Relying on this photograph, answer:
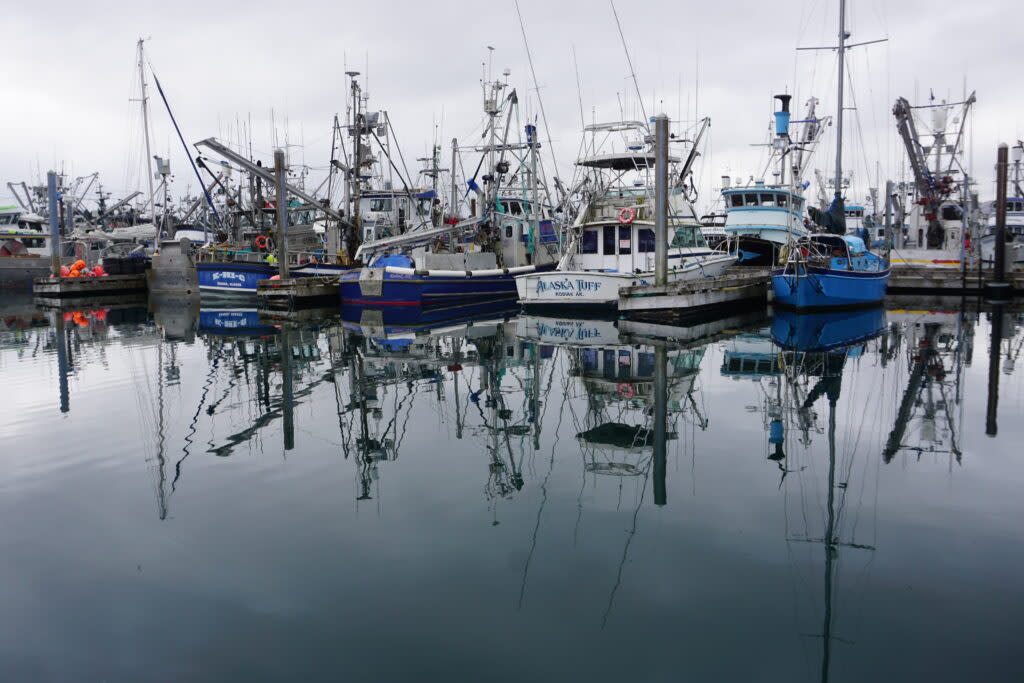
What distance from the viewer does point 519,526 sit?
5.37m

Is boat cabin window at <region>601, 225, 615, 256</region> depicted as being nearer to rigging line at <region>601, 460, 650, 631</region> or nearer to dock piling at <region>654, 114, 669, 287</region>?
dock piling at <region>654, 114, 669, 287</region>

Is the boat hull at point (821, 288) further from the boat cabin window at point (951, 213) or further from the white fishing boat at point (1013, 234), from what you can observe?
the white fishing boat at point (1013, 234)

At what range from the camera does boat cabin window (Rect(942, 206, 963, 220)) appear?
A: 31.6 m

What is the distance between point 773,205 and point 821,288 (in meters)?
7.51

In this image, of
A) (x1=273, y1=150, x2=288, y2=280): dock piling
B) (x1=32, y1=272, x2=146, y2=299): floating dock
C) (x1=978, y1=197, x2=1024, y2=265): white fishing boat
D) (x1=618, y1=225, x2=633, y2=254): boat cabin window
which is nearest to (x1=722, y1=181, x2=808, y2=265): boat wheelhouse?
(x1=618, y1=225, x2=633, y2=254): boat cabin window

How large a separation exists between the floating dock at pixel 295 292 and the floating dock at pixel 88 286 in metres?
11.6

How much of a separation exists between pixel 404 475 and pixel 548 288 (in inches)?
547

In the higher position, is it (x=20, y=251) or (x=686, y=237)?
(x=20, y=251)

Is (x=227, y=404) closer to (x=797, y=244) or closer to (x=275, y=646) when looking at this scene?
(x=275, y=646)

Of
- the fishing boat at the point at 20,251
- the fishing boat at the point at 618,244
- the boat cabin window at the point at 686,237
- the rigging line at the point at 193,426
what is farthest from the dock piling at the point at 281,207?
the fishing boat at the point at 20,251

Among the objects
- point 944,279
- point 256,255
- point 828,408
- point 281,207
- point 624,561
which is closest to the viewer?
point 624,561

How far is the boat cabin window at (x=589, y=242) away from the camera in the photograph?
2111cm

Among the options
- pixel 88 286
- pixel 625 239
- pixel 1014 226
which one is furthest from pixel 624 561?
pixel 1014 226

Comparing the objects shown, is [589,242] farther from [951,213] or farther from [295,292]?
[951,213]
